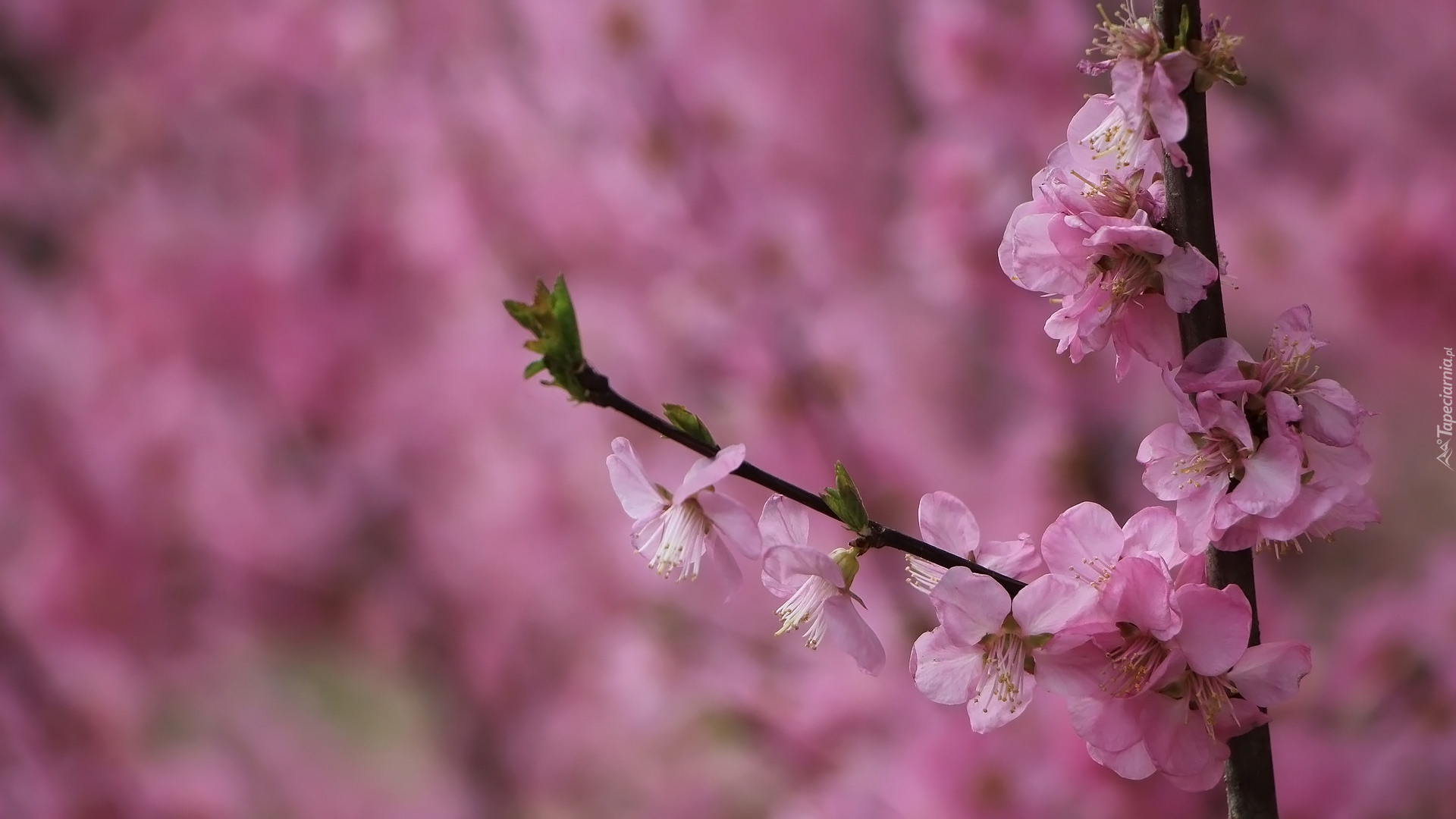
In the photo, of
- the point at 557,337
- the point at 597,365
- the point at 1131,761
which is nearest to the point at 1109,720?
the point at 1131,761

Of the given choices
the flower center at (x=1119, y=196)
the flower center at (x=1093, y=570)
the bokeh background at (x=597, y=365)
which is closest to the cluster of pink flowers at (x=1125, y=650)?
the flower center at (x=1093, y=570)

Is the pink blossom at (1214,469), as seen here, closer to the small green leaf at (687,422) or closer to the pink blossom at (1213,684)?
the pink blossom at (1213,684)

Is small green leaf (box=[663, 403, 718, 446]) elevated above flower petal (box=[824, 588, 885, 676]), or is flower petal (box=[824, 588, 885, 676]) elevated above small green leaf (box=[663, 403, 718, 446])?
small green leaf (box=[663, 403, 718, 446])

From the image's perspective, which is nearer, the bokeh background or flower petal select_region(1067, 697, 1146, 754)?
flower petal select_region(1067, 697, 1146, 754)

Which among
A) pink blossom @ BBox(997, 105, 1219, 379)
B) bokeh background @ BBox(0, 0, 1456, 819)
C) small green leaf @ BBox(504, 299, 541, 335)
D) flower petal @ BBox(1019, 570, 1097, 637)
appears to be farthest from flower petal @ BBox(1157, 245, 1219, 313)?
bokeh background @ BBox(0, 0, 1456, 819)

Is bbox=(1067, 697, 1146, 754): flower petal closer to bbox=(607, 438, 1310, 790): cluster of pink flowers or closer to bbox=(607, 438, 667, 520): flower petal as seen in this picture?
bbox=(607, 438, 1310, 790): cluster of pink flowers

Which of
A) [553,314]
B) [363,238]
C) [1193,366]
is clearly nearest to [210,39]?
[363,238]

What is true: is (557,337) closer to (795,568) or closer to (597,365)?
(795,568)
